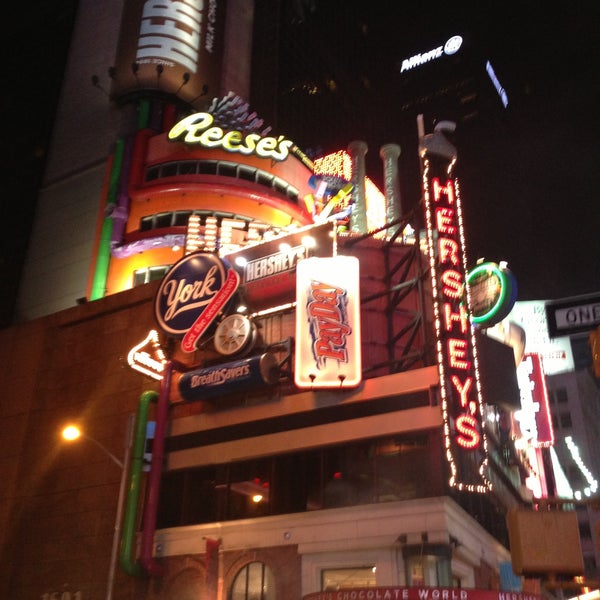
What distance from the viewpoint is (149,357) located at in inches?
1061

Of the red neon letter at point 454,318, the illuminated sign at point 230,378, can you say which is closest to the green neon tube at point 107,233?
the illuminated sign at point 230,378

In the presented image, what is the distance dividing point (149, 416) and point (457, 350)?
1167 cm

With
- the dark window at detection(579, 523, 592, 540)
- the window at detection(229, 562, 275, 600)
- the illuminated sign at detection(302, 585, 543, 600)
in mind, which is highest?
the dark window at detection(579, 523, 592, 540)

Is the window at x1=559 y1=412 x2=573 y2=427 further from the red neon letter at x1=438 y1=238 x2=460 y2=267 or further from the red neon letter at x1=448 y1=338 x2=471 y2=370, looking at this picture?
the red neon letter at x1=448 y1=338 x2=471 y2=370

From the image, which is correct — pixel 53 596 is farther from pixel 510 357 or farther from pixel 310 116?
pixel 310 116

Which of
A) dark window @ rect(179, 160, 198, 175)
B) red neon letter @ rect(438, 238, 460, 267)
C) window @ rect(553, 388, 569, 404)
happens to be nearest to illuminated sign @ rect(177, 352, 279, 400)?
red neon letter @ rect(438, 238, 460, 267)

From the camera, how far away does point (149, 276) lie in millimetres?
38312

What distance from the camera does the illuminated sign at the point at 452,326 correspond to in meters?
21.1

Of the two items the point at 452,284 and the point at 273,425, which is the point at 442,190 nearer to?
the point at 452,284

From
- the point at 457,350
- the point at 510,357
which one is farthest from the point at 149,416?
the point at 510,357

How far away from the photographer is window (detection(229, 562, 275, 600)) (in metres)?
21.7

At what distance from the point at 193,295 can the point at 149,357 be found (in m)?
2.91

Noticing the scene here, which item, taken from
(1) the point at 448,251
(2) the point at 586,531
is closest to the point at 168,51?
(1) the point at 448,251

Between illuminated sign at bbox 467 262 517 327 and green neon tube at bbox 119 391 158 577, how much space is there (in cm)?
1261
